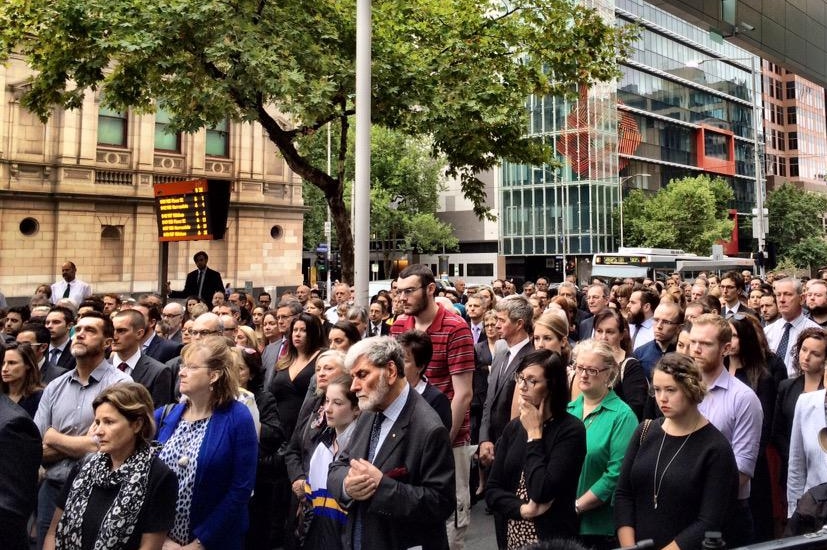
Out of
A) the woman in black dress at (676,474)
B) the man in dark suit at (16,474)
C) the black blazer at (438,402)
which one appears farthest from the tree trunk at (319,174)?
the woman in black dress at (676,474)

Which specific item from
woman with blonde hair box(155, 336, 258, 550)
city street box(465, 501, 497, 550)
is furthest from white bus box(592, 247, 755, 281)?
woman with blonde hair box(155, 336, 258, 550)

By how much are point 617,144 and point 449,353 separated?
57.7m

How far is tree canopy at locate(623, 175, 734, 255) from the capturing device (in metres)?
56.5

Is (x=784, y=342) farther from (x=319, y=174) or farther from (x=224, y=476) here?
(x=319, y=174)

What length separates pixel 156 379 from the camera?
5.70 meters

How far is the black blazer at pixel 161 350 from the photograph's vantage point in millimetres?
7396

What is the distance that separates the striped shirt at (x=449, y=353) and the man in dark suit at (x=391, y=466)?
6.04 feet

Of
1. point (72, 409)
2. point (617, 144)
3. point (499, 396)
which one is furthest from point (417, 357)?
point (617, 144)

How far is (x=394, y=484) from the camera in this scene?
3439mm

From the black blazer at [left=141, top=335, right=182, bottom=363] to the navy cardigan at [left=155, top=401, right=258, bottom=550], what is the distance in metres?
3.29

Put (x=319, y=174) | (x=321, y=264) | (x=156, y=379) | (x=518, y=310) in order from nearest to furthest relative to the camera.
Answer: (x=156, y=379)
(x=518, y=310)
(x=319, y=174)
(x=321, y=264)

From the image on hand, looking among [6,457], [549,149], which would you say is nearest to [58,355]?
[6,457]

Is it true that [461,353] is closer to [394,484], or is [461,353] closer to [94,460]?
[394,484]

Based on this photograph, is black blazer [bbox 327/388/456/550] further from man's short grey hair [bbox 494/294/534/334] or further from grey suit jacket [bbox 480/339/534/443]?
man's short grey hair [bbox 494/294/534/334]
